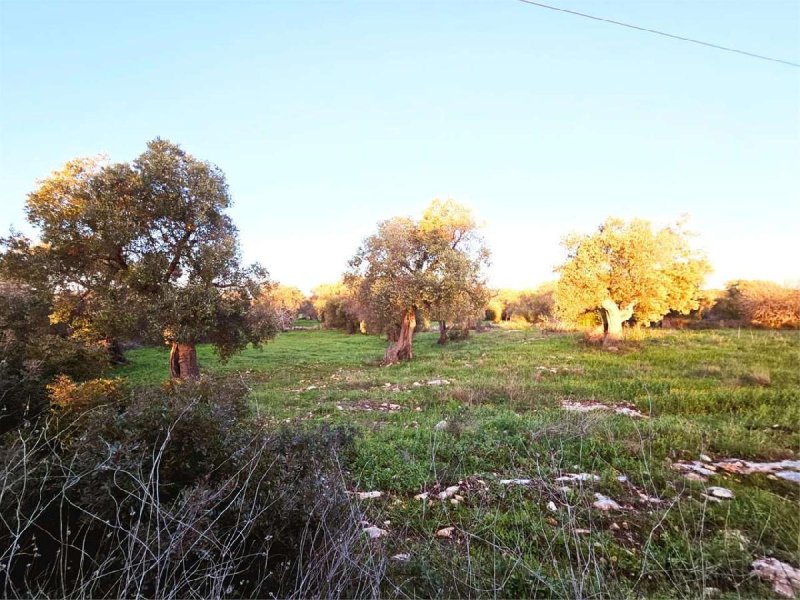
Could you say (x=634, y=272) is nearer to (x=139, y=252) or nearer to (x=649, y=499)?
(x=649, y=499)

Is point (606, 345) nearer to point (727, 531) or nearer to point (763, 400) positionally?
point (763, 400)

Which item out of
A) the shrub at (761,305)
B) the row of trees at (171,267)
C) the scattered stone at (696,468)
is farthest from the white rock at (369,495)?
the shrub at (761,305)

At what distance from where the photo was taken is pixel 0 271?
542 inches

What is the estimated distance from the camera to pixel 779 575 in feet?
10.5

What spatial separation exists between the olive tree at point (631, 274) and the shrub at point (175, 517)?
62.5 feet

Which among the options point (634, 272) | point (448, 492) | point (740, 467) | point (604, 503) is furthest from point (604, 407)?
point (634, 272)

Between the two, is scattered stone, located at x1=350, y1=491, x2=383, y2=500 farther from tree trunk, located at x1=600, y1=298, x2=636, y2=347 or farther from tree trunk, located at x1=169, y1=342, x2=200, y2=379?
tree trunk, located at x1=600, y1=298, x2=636, y2=347

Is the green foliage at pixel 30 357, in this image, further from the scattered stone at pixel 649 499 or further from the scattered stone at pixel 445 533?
the scattered stone at pixel 649 499

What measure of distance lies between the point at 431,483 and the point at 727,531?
322cm

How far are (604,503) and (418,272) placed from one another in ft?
61.2

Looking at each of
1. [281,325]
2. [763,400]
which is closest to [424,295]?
[281,325]

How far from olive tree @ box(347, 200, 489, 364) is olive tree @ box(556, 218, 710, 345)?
5486 mm

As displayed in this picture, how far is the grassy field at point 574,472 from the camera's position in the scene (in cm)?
329

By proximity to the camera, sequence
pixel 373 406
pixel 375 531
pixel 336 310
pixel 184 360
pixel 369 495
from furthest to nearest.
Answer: pixel 336 310, pixel 184 360, pixel 373 406, pixel 369 495, pixel 375 531
